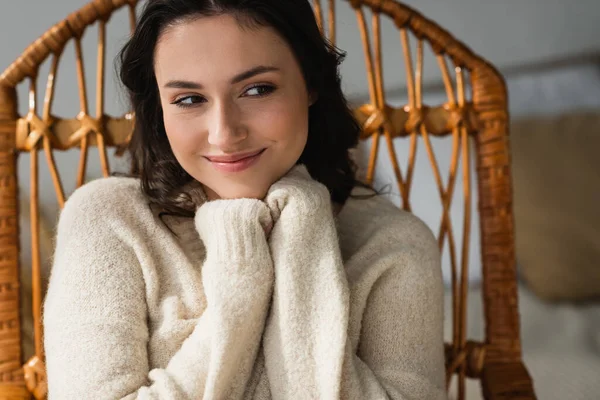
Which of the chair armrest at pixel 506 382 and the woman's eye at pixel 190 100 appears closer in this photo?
the woman's eye at pixel 190 100

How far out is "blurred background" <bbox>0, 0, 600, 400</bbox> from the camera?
1.37 m

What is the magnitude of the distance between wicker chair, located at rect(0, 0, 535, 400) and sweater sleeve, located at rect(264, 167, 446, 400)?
0.20m

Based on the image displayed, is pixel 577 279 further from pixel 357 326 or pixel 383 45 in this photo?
pixel 357 326

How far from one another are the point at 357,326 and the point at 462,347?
0.28 metres

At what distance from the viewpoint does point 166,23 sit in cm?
81

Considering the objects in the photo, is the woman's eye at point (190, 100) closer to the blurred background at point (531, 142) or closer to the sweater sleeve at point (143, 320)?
the sweater sleeve at point (143, 320)

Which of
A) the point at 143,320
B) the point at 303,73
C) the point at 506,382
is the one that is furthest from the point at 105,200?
the point at 506,382

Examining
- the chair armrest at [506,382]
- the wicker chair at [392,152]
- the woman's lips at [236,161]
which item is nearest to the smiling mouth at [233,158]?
the woman's lips at [236,161]

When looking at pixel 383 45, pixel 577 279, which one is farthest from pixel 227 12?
pixel 577 279

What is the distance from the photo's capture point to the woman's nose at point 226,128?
2.50 ft

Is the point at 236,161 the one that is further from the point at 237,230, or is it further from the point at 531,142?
the point at 531,142

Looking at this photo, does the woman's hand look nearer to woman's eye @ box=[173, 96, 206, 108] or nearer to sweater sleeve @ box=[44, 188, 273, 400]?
sweater sleeve @ box=[44, 188, 273, 400]

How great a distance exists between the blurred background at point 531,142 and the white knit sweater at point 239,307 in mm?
474

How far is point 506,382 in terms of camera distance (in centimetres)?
97
